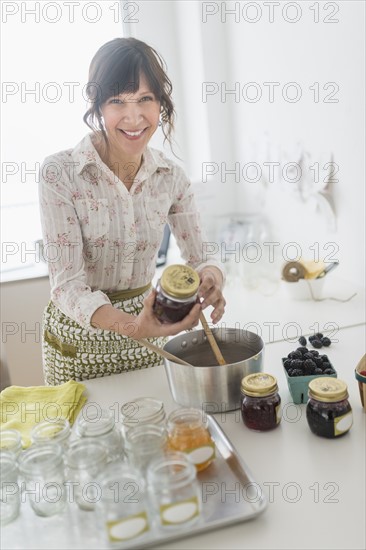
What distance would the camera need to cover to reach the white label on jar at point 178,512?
0.80 m

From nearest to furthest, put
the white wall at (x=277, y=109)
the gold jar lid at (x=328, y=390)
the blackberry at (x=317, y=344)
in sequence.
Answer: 1. the gold jar lid at (x=328, y=390)
2. the blackberry at (x=317, y=344)
3. the white wall at (x=277, y=109)

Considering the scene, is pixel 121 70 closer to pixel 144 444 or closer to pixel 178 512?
pixel 144 444

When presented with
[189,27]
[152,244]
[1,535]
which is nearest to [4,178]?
[189,27]

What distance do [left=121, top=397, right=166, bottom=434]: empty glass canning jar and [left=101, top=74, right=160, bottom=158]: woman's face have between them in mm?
573

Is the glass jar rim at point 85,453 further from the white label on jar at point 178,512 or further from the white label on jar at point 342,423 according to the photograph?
the white label on jar at point 342,423

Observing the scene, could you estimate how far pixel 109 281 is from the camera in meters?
1.38

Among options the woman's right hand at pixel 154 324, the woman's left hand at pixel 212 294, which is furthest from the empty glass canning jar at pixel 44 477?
the woman's left hand at pixel 212 294

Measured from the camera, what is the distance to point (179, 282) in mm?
1019

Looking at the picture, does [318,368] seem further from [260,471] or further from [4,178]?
[4,178]

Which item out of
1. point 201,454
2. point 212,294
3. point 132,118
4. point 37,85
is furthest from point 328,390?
point 37,85

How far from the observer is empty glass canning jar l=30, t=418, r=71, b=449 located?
0.95 m

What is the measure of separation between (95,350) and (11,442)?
0.42 m

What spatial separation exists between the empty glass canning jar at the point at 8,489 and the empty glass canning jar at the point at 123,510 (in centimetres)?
15

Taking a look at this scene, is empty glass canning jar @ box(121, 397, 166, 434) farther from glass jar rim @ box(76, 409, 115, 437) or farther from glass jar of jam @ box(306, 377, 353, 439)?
glass jar of jam @ box(306, 377, 353, 439)
